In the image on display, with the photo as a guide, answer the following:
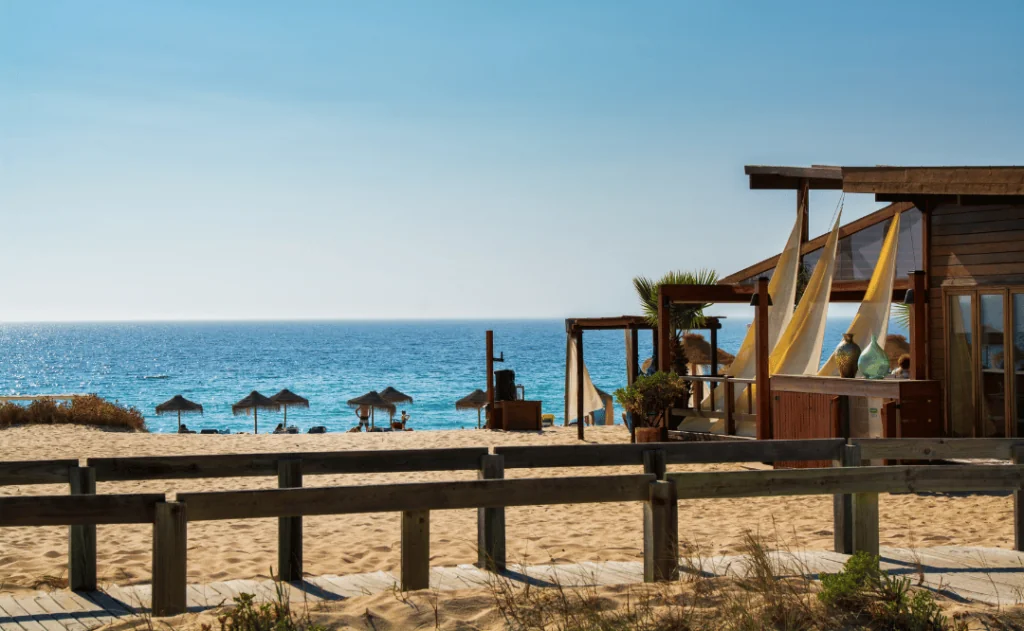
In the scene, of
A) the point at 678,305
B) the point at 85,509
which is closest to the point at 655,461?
the point at 85,509

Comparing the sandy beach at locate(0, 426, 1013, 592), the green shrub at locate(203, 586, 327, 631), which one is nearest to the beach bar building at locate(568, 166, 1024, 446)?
the sandy beach at locate(0, 426, 1013, 592)

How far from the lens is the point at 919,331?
11648 millimetres

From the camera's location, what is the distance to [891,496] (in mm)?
10258

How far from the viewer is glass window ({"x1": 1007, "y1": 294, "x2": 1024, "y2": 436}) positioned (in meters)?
10.9

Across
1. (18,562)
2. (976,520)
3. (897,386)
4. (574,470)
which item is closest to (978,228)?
(897,386)

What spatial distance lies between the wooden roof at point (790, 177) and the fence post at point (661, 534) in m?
9.47

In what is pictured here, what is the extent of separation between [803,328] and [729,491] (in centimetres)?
889

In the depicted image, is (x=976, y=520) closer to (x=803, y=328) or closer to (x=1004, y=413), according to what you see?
(x=1004, y=413)

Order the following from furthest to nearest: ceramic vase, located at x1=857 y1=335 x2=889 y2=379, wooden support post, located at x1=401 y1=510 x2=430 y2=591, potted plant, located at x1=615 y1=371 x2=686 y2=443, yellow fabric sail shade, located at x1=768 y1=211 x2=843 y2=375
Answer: potted plant, located at x1=615 y1=371 x2=686 y2=443 → yellow fabric sail shade, located at x1=768 y1=211 x2=843 y2=375 → ceramic vase, located at x1=857 y1=335 x2=889 y2=379 → wooden support post, located at x1=401 y1=510 x2=430 y2=591

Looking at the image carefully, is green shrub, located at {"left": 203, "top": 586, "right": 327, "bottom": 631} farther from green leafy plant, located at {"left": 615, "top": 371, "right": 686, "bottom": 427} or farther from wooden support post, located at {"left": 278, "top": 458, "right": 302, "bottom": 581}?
green leafy plant, located at {"left": 615, "top": 371, "right": 686, "bottom": 427}

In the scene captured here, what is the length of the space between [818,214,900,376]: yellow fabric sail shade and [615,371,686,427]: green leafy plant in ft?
8.60

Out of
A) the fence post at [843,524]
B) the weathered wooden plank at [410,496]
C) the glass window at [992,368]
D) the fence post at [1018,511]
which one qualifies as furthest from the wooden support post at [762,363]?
the weathered wooden plank at [410,496]

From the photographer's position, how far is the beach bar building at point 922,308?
430 inches

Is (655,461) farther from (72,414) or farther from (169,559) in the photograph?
(72,414)
